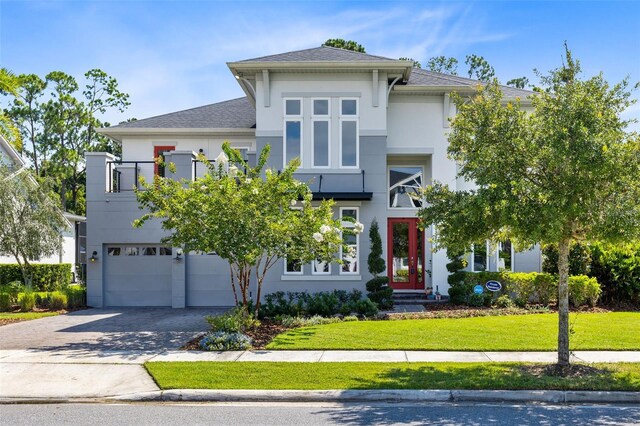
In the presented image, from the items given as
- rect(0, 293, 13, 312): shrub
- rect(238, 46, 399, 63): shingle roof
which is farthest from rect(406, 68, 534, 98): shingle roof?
rect(0, 293, 13, 312): shrub

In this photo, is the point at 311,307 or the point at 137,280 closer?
the point at 311,307

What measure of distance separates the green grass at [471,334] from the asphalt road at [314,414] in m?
3.69

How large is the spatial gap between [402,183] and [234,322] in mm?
9991

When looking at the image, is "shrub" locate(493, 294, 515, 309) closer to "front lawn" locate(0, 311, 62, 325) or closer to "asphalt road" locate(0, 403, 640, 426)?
"asphalt road" locate(0, 403, 640, 426)

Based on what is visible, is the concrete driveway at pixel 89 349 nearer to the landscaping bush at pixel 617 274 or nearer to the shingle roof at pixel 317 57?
the shingle roof at pixel 317 57

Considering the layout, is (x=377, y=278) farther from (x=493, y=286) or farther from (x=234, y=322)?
(x=234, y=322)

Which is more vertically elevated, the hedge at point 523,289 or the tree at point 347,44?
the tree at point 347,44

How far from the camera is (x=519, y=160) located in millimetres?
9648

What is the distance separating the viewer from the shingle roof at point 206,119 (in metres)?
22.9

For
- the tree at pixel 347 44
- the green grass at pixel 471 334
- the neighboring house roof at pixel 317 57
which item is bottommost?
the green grass at pixel 471 334

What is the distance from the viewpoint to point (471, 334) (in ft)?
43.8

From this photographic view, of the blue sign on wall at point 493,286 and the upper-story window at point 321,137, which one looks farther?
the upper-story window at point 321,137

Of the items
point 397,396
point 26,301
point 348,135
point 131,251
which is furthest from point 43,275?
point 397,396

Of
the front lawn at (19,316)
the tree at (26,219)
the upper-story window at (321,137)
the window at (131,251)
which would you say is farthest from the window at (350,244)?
the tree at (26,219)
